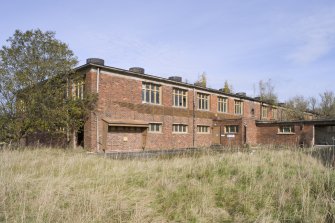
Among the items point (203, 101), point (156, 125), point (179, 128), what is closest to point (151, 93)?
point (156, 125)

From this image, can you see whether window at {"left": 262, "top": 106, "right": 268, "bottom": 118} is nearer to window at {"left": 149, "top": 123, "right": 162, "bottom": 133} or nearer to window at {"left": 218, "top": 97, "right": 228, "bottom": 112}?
window at {"left": 218, "top": 97, "right": 228, "bottom": 112}

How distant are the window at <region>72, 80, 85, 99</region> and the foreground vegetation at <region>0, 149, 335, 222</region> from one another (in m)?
14.5

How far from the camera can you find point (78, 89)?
2412 centimetres

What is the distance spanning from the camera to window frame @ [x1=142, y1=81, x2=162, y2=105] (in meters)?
26.6

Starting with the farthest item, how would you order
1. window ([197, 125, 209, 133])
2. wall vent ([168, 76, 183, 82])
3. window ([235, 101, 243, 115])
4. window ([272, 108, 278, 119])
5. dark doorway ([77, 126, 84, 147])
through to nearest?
window ([272, 108, 278, 119]), window ([235, 101, 243, 115]), window ([197, 125, 209, 133]), wall vent ([168, 76, 183, 82]), dark doorway ([77, 126, 84, 147])

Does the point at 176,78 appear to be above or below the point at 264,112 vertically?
above

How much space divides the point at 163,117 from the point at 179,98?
11.5 ft

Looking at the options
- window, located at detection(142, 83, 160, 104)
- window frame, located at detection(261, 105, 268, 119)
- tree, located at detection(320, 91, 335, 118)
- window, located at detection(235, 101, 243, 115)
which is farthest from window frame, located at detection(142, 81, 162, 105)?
tree, located at detection(320, 91, 335, 118)

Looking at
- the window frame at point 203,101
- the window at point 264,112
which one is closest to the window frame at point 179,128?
the window frame at point 203,101

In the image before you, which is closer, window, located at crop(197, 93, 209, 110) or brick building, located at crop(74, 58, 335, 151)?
brick building, located at crop(74, 58, 335, 151)

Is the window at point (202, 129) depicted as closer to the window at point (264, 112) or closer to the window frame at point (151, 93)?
the window frame at point (151, 93)

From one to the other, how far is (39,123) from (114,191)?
1496cm

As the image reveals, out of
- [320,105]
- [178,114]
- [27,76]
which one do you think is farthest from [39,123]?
[320,105]

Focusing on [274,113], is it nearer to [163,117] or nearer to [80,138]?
[163,117]
